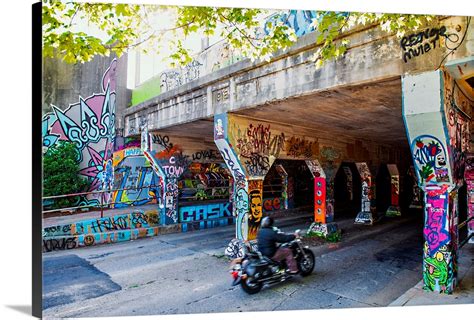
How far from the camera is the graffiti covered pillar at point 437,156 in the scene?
15.8 ft

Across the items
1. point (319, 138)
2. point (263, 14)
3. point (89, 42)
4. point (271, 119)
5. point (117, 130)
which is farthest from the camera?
point (117, 130)

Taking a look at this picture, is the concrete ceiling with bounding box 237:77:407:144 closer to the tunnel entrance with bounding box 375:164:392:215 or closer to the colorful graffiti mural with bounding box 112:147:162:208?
the colorful graffiti mural with bounding box 112:147:162:208

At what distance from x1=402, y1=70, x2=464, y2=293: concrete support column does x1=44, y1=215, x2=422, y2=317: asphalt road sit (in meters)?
1.21

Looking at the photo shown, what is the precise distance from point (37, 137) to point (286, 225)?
425 inches

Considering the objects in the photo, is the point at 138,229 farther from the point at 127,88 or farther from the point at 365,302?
the point at 365,302

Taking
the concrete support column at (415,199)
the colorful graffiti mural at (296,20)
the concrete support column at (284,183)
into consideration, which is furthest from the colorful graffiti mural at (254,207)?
the concrete support column at (415,199)

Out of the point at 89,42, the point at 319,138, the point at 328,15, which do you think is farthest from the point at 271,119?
the point at 89,42

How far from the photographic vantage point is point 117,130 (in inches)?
511

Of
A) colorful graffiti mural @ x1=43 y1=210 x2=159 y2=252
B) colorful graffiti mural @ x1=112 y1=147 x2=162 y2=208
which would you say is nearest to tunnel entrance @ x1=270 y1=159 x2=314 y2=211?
colorful graffiti mural @ x1=112 y1=147 x2=162 y2=208

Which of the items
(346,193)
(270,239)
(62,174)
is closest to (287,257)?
(270,239)

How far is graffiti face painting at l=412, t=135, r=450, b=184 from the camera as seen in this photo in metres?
5.17

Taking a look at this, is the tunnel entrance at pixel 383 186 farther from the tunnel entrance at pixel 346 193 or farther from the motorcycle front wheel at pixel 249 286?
the motorcycle front wheel at pixel 249 286

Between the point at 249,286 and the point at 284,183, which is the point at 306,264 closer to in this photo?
the point at 249,286

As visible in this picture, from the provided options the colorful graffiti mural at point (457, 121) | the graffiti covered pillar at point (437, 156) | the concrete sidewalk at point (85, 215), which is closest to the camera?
the graffiti covered pillar at point (437, 156)
